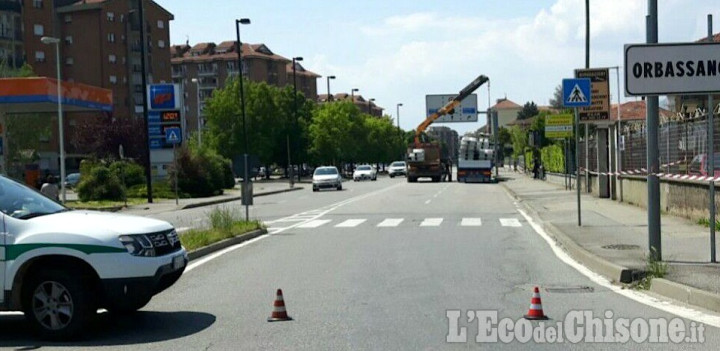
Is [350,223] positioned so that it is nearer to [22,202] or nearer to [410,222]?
[410,222]

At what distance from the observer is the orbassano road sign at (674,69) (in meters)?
12.4

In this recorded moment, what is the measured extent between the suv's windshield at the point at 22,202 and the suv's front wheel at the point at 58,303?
29.2 inches

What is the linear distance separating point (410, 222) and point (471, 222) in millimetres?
1662

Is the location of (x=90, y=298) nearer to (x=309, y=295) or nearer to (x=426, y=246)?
(x=309, y=295)

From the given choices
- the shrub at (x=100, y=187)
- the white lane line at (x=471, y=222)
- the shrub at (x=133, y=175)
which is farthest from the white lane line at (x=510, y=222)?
the shrub at (x=133, y=175)

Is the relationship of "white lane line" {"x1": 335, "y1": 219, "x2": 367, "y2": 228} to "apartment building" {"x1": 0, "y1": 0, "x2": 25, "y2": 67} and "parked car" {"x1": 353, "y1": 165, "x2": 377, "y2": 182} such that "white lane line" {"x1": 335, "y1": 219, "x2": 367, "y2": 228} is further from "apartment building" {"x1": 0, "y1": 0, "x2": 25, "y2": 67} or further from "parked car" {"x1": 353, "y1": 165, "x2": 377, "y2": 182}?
"apartment building" {"x1": 0, "y1": 0, "x2": 25, "y2": 67}

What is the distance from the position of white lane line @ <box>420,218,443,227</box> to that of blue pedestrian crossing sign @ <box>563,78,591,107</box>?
17.8 ft

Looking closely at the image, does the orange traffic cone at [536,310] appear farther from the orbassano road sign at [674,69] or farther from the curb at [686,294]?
the orbassano road sign at [674,69]

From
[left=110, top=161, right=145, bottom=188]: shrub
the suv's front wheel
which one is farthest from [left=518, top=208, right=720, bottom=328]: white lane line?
[left=110, top=161, right=145, bottom=188]: shrub

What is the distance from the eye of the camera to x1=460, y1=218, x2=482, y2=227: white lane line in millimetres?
23375

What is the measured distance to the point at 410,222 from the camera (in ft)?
81.1

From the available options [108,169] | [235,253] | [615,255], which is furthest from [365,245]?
[108,169]

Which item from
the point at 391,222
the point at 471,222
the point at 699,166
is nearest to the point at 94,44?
the point at 391,222

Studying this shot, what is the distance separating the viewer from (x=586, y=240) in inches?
666
